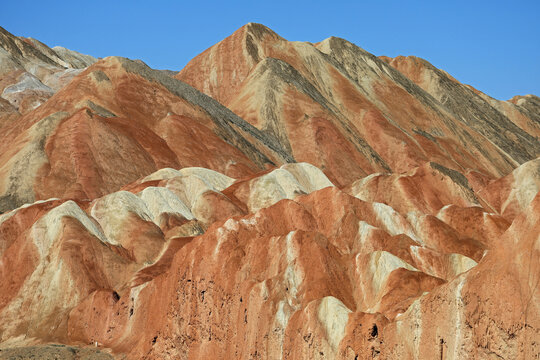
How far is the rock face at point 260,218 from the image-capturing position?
31.1 m

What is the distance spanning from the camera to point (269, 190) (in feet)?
238

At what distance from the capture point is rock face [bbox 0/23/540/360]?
31062 millimetres

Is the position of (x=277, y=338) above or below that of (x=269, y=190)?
below

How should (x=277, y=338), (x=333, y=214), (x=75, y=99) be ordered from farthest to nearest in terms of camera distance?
1. (x=75, y=99)
2. (x=333, y=214)
3. (x=277, y=338)

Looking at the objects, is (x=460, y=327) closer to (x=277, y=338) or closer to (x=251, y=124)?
(x=277, y=338)

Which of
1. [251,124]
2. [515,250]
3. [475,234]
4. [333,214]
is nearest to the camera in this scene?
[515,250]

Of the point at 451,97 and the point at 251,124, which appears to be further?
the point at 451,97

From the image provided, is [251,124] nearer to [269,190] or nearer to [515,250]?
[269,190]

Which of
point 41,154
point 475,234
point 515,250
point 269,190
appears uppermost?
point 41,154

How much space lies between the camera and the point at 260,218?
5388 centimetres

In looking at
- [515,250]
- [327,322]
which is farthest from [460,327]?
[327,322]

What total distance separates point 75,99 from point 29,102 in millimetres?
36221

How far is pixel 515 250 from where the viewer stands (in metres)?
26.5

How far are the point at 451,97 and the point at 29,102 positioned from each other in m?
69.8
